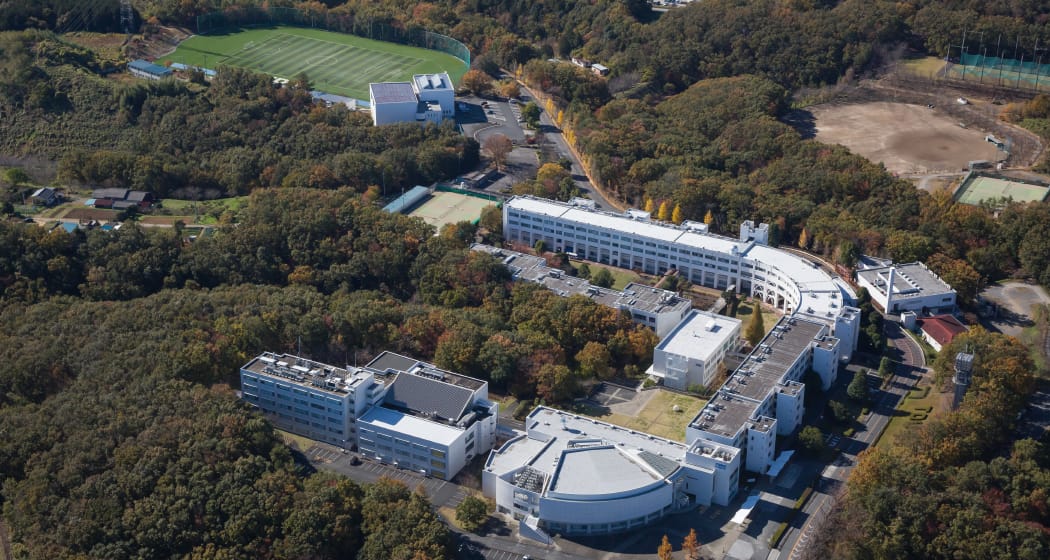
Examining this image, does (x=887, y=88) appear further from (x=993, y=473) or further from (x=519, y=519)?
(x=519, y=519)

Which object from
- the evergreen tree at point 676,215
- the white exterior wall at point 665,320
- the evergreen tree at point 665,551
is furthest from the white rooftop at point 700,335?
the evergreen tree at point 665,551

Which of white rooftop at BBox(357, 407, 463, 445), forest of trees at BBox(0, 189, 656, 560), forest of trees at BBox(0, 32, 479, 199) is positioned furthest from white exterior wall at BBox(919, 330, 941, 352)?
forest of trees at BBox(0, 32, 479, 199)

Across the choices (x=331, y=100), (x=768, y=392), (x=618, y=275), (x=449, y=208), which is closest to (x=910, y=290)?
(x=768, y=392)

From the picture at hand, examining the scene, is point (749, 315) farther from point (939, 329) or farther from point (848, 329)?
point (939, 329)

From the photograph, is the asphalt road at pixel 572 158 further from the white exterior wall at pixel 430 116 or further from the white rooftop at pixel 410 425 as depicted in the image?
the white rooftop at pixel 410 425

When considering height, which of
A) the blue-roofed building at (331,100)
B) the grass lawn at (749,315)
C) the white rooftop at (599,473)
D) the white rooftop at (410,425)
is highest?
the blue-roofed building at (331,100)

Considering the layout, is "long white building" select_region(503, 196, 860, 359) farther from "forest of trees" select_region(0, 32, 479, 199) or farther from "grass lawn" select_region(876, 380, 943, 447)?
"forest of trees" select_region(0, 32, 479, 199)
